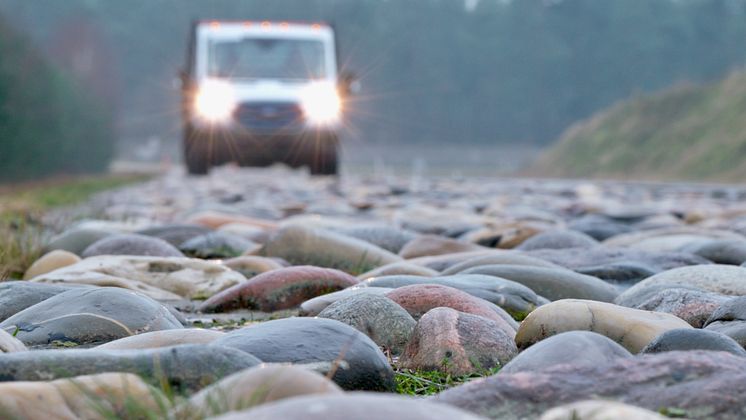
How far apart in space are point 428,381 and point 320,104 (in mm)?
14235

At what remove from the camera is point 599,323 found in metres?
2.73

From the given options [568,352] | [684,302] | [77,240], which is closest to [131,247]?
[77,240]

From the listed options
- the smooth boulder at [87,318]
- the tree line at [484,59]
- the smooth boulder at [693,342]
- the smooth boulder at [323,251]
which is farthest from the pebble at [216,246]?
the tree line at [484,59]

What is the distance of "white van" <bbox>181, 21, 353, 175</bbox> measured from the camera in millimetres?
16453

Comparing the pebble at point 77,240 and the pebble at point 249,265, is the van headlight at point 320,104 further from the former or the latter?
the pebble at point 249,265

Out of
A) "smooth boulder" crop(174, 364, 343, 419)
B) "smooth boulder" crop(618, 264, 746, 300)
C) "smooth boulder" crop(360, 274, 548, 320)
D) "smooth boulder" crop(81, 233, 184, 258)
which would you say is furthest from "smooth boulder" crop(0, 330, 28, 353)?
"smooth boulder" crop(81, 233, 184, 258)

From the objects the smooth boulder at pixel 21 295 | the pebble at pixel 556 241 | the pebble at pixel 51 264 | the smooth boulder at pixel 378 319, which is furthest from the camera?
the pebble at pixel 556 241

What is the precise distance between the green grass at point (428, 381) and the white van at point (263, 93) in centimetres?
1397

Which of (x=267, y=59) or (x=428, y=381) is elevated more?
(x=267, y=59)

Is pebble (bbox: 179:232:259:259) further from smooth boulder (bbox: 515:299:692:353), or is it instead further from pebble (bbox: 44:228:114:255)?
smooth boulder (bbox: 515:299:692:353)

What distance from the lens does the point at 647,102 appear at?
37.4 m

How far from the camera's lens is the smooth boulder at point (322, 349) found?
2289mm

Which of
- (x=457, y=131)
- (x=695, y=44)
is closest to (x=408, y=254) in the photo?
(x=457, y=131)

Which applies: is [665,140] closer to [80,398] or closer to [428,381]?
[428,381]
